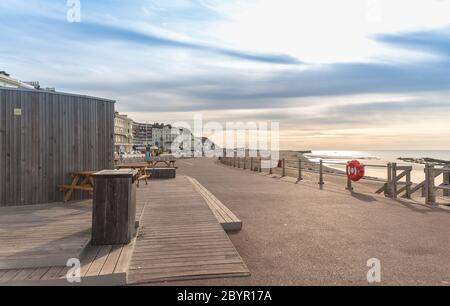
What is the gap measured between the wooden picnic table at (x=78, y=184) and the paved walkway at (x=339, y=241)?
332 centimetres

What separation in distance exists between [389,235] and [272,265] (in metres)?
2.61

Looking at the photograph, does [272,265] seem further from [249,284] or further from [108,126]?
[108,126]

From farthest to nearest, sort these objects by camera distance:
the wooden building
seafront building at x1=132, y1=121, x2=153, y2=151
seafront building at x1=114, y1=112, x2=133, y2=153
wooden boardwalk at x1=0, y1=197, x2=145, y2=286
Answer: seafront building at x1=132, y1=121, x2=153, y2=151, seafront building at x1=114, y1=112, x2=133, y2=153, the wooden building, wooden boardwalk at x1=0, y1=197, x2=145, y2=286

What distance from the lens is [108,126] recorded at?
30.7 feet

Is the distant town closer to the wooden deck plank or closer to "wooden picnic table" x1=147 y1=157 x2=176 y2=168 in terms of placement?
"wooden picnic table" x1=147 y1=157 x2=176 y2=168

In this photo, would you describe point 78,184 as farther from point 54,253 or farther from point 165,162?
point 165,162

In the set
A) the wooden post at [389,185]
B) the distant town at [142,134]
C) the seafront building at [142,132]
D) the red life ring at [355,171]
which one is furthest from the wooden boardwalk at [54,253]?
the seafront building at [142,132]

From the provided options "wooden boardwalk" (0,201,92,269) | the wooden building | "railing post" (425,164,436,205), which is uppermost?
the wooden building

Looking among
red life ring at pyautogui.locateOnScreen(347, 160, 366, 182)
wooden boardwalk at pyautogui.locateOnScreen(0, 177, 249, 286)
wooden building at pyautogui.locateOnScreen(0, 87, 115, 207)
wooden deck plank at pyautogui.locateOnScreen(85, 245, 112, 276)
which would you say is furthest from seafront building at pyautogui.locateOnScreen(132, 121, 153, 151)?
wooden deck plank at pyautogui.locateOnScreen(85, 245, 112, 276)

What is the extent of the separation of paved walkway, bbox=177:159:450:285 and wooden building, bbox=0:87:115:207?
3.81 m

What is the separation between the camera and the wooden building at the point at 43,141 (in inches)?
305

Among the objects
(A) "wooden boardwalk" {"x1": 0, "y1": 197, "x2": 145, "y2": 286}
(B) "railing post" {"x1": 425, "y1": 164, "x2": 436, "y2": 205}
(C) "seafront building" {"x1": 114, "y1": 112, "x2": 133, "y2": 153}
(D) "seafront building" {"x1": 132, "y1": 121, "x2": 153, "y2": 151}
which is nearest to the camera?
(A) "wooden boardwalk" {"x1": 0, "y1": 197, "x2": 145, "y2": 286}

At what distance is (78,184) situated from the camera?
28.6 feet

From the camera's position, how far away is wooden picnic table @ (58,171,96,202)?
319 inches
